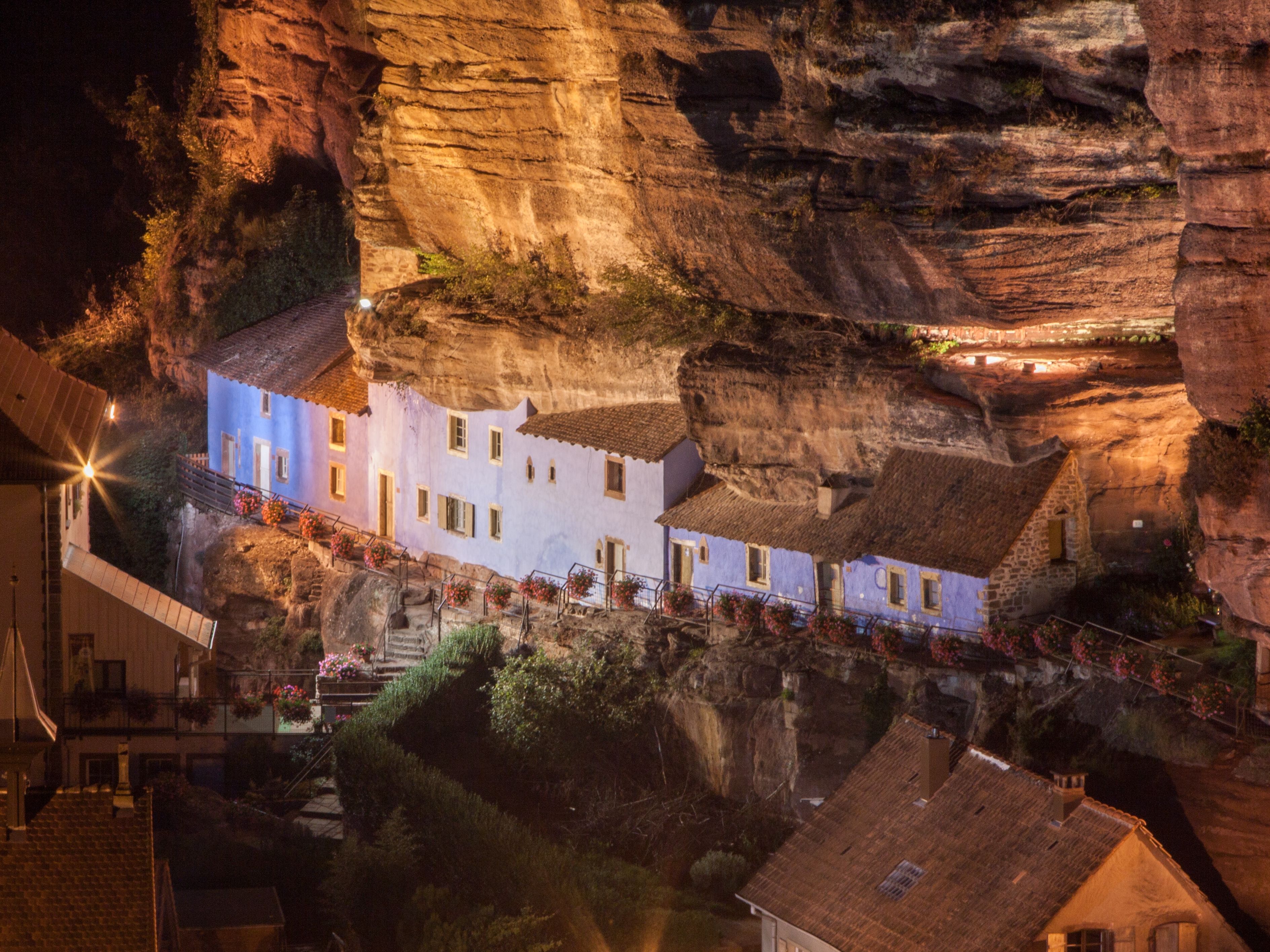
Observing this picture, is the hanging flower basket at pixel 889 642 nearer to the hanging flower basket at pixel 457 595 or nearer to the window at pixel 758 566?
the window at pixel 758 566

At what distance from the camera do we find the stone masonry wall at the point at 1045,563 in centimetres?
3328

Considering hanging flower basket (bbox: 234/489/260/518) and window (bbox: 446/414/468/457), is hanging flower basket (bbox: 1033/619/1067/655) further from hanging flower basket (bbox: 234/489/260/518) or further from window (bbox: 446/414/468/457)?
hanging flower basket (bbox: 234/489/260/518)

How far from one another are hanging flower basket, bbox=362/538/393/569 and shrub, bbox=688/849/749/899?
13.7m

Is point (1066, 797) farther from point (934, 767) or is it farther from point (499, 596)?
point (499, 596)

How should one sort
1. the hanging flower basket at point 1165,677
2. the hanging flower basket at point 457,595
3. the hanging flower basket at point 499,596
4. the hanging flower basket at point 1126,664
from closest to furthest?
the hanging flower basket at point 1165,677 → the hanging flower basket at point 1126,664 → the hanging flower basket at point 499,596 → the hanging flower basket at point 457,595

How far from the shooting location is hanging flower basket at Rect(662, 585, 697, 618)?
3834 centimetres

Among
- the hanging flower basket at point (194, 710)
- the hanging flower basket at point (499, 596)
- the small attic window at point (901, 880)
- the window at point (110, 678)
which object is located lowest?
the hanging flower basket at point (194, 710)

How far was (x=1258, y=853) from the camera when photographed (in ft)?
89.0

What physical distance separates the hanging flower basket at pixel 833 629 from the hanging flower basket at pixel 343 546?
1494 centimetres

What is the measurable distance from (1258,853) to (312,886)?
16599 millimetres

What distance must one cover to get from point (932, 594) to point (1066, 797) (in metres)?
9.19

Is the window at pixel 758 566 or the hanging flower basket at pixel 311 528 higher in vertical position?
the window at pixel 758 566

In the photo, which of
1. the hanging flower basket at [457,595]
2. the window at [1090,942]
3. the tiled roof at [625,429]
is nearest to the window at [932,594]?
the tiled roof at [625,429]

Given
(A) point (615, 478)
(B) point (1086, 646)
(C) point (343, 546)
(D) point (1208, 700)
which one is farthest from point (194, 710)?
(D) point (1208, 700)
